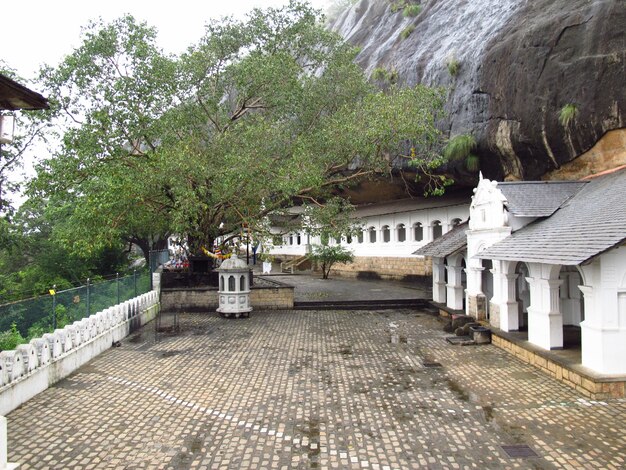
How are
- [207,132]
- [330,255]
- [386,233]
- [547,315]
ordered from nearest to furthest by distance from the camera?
1. [547,315]
2. [207,132]
3. [330,255]
4. [386,233]

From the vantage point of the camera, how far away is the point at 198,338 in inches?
520

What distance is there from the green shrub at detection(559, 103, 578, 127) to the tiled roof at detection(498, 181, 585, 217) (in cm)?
196

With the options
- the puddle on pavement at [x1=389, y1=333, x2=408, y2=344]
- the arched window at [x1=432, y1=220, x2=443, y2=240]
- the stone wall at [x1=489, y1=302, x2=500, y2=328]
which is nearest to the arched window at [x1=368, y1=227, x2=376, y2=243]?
the arched window at [x1=432, y1=220, x2=443, y2=240]

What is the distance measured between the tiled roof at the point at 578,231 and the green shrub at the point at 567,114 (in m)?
1.98

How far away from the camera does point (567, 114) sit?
1338 centimetres

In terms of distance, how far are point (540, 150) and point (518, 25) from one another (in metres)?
4.90

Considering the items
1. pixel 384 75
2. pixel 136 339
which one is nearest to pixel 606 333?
pixel 136 339

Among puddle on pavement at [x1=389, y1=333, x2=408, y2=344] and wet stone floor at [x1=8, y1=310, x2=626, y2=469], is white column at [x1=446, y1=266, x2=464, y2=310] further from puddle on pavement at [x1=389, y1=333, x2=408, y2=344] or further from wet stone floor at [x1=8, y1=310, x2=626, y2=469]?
wet stone floor at [x1=8, y1=310, x2=626, y2=469]

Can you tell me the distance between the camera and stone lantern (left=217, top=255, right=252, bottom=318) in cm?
1631

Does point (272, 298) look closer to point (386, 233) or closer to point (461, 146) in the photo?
point (461, 146)

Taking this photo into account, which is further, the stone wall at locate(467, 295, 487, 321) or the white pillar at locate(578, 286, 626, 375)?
the stone wall at locate(467, 295, 487, 321)

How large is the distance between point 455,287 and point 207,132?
515 inches

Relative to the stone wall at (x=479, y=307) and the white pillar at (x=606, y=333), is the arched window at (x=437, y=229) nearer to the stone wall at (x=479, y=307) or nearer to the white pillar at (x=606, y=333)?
the stone wall at (x=479, y=307)

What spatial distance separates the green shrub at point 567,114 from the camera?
13258mm
